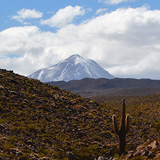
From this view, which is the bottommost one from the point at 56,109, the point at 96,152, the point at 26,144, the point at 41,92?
the point at 96,152

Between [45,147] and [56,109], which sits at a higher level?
[56,109]

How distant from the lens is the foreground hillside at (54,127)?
2188 cm

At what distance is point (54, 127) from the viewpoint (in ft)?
94.7

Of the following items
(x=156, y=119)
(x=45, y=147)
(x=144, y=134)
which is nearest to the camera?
(x=45, y=147)

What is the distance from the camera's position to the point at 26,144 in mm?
22109

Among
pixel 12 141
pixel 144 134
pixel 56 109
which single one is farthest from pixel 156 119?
pixel 12 141

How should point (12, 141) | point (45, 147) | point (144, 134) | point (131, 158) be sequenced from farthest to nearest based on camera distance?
point (144, 134) → point (45, 147) → point (12, 141) → point (131, 158)

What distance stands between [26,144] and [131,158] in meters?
9.42

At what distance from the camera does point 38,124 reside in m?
28.2

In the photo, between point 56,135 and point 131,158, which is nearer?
point 131,158

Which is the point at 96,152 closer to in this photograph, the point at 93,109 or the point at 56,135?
the point at 56,135

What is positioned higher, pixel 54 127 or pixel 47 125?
pixel 47 125

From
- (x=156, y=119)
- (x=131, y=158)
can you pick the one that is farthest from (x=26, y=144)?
(x=156, y=119)

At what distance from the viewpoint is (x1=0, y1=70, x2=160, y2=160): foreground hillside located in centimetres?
2188
